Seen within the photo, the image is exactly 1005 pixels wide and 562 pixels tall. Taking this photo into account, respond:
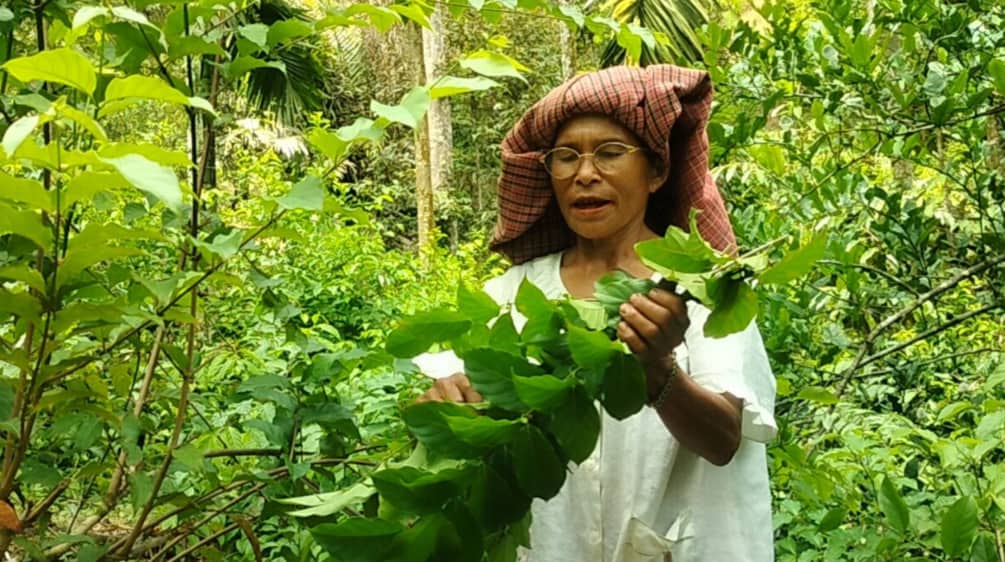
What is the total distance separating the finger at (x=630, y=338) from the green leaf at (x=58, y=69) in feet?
1.23

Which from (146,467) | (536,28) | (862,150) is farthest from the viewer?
(536,28)

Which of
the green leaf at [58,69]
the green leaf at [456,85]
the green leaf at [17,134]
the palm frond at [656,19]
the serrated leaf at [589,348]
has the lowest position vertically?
the palm frond at [656,19]

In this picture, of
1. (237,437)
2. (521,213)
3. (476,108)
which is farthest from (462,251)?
(476,108)

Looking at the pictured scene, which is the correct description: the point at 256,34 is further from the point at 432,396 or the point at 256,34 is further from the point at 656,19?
Result: the point at 656,19

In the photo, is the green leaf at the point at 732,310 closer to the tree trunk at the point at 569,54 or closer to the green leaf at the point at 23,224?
the green leaf at the point at 23,224

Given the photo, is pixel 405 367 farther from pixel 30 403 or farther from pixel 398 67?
pixel 398 67

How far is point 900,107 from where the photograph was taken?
1733 mm

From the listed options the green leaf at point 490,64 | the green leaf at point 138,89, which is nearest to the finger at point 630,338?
the green leaf at point 490,64

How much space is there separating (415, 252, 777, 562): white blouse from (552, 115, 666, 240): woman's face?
0.15 metres

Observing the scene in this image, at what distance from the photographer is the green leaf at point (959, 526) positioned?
3.83 ft

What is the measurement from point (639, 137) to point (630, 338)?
58 cm

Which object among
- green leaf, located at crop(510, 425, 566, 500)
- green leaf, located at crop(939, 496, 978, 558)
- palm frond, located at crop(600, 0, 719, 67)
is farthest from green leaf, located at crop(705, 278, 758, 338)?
palm frond, located at crop(600, 0, 719, 67)

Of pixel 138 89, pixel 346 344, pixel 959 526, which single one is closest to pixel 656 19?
pixel 346 344

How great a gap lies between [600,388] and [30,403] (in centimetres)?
55
